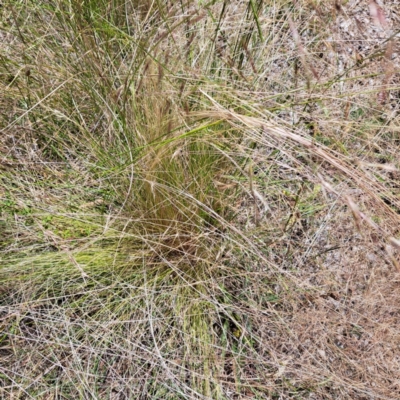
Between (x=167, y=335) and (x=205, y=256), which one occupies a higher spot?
(x=205, y=256)

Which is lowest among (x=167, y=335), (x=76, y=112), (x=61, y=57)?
(x=167, y=335)

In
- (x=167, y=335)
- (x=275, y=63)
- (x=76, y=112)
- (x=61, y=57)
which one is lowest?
(x=167, y=335)

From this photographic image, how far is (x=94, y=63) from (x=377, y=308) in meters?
1.01


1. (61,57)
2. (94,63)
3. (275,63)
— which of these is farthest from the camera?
(275,63)

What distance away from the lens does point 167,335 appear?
1.51 meters

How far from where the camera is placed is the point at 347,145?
5.53 feet

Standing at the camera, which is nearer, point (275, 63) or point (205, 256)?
point (205, 256)

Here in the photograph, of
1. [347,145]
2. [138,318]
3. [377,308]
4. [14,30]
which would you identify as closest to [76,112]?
[14,30]

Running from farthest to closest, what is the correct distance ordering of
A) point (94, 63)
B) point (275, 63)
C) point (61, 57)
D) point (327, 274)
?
1. point (275, 63)
2. point (61, 57)
3. point (327, 274)
4. point (94, 63)

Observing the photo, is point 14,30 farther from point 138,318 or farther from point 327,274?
point 327,274

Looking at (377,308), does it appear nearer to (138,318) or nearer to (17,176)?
(138,318)

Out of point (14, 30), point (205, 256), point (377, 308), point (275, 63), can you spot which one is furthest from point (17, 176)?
point (377, 308)

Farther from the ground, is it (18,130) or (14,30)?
(14,30)

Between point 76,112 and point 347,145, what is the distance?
2.78 feet
